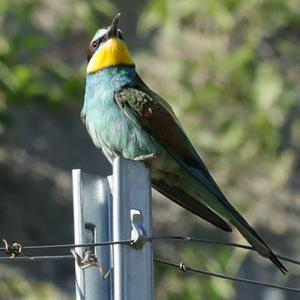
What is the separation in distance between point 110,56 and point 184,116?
146 cm

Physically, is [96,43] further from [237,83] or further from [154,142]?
[237,83]

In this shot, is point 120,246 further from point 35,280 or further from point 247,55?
point 247,55

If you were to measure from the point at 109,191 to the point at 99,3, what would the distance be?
254 cm

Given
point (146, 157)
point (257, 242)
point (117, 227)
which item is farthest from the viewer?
point (146, 157)

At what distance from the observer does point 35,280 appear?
4.16 m

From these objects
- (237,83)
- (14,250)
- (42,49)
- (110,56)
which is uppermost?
(42,49)

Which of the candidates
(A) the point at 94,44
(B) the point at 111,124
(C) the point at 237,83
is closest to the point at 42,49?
(C) the point at 237,83

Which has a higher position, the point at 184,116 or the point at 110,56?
the point at 184,116

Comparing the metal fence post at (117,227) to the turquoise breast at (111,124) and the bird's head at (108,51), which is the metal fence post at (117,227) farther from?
the bird's head at (108,51)

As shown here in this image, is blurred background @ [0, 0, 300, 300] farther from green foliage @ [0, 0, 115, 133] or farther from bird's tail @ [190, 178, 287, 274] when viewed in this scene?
bird's tail @ [190, 178, 287, 274]

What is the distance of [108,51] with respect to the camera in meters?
2.98

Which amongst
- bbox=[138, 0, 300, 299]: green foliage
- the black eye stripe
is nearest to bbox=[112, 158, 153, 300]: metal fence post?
the black eye stripe

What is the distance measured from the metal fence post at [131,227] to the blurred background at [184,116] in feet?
6.72

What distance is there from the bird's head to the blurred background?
3.53 feet
